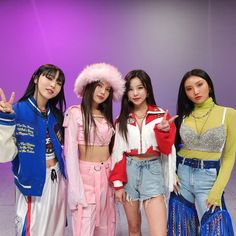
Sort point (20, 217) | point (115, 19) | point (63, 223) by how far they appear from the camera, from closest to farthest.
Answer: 1. point (20, 217)
2. point (63, 223)
3. point (115, 19)

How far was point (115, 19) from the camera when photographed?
167 inches

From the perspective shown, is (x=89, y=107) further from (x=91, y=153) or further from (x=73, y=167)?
(x=73, y=167)

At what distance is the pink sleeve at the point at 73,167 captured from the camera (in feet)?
5.89

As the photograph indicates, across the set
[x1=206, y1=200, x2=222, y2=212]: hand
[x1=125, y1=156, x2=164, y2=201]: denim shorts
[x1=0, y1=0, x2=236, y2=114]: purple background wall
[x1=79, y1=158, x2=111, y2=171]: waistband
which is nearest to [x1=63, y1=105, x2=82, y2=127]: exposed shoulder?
[x1=79, y1=158, x2=111, y2=171]: waistband

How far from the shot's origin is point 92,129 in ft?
6.18

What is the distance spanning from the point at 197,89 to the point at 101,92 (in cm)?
62

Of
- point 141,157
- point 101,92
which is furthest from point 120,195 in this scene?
point 101,92

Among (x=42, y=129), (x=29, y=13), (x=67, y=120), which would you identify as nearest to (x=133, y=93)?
(x=67, y=120)

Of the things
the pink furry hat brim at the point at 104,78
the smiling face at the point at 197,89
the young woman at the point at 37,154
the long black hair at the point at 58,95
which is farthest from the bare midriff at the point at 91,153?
the smiling face at the point at 197,89

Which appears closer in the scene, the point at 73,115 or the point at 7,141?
the point at 7,141

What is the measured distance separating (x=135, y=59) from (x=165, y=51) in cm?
46

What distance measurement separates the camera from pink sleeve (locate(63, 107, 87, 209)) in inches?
70.7

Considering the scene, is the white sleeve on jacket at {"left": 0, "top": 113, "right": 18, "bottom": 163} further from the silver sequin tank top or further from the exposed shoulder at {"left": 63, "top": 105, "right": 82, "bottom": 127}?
the silver sequin tank top

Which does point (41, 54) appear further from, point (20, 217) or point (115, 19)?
point (20, 217)
